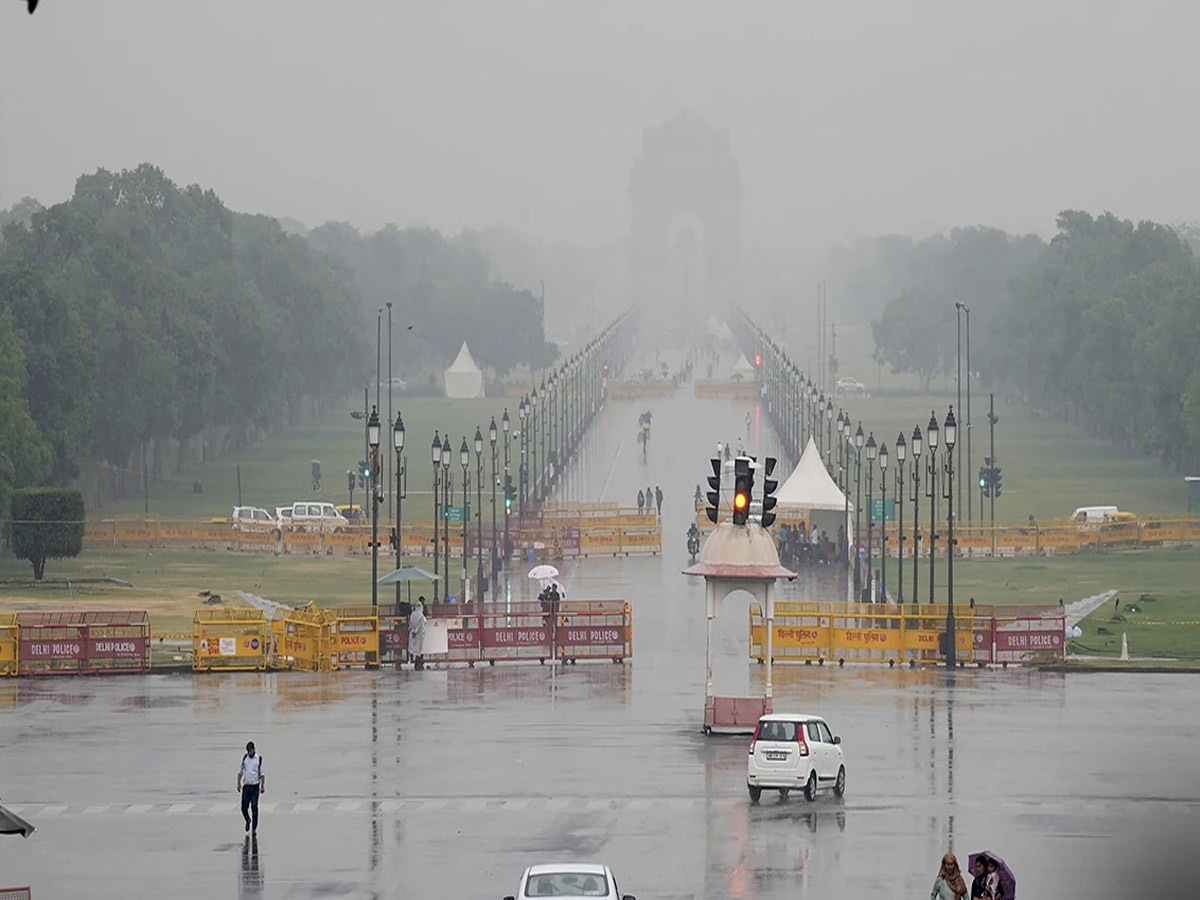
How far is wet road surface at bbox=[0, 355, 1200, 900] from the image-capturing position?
1150 inches

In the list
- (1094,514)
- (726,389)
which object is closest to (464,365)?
(726,389)

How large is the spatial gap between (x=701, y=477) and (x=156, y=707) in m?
66.0

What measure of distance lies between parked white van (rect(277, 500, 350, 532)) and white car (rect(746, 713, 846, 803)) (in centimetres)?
5136

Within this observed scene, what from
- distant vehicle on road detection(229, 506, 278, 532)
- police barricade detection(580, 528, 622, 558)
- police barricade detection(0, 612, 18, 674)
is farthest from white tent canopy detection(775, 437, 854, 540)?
police barricade detection(0, 612, 18, 674)

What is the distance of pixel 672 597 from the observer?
68.2 metres

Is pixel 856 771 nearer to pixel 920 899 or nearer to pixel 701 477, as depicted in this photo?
pixel 920 899

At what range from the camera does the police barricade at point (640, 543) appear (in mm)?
83812

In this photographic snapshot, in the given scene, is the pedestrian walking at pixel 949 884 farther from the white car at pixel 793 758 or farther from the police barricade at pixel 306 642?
the police barricade at pixel 306 642

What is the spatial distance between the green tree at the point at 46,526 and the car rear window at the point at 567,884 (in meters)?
49.0

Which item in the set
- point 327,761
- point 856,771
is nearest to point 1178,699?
point 856,771

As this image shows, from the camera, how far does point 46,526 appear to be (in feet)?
235

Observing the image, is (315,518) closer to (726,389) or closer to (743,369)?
(726,389)

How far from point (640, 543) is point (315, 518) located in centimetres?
1200

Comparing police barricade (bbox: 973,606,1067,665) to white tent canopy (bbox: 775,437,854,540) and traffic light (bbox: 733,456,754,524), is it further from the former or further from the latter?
white tent canopy (bbox: 775,437,854,540)
